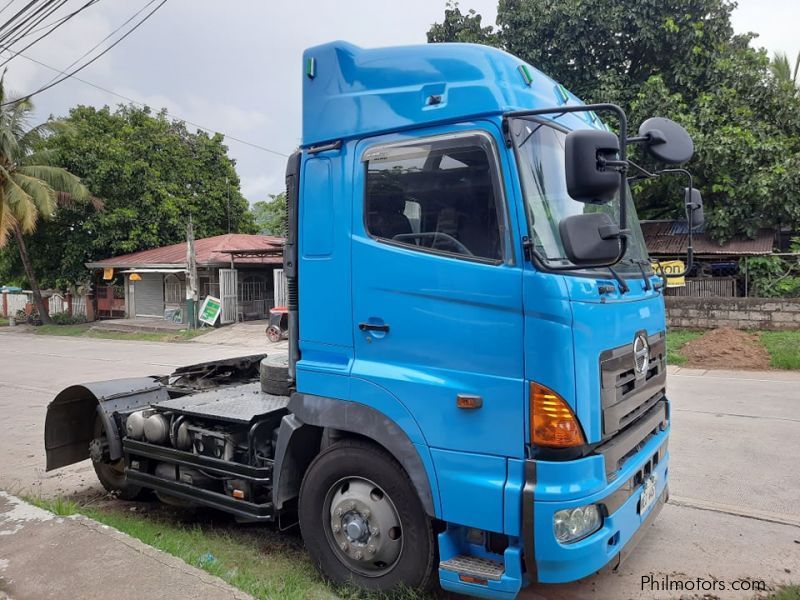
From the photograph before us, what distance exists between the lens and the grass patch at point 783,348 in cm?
1168

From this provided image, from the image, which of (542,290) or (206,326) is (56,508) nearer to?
(542,290)

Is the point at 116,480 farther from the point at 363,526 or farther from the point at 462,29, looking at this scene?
the point at 462,29

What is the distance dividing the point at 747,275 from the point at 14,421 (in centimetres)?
1563

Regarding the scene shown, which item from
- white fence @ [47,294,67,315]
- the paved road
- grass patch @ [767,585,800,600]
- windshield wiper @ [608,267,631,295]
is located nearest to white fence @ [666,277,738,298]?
the paved road

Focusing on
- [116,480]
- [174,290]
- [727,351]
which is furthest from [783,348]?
[174,290]

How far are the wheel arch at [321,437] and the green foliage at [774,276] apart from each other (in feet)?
47.5

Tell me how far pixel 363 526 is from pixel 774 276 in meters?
15.0

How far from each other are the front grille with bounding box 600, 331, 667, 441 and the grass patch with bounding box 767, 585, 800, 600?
1.18 meters

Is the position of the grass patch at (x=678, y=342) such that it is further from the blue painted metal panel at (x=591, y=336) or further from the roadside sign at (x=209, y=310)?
the roadside sign at (x=209, y=310)

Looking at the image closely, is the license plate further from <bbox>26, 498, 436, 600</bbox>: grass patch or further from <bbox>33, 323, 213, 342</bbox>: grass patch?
<bbox>33, 323, 213, 342</bbox>: grass patch

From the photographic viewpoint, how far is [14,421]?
855 cm

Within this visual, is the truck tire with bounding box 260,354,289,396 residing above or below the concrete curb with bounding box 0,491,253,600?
above

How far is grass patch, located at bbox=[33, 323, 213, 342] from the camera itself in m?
22.0

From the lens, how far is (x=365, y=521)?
3318mm
